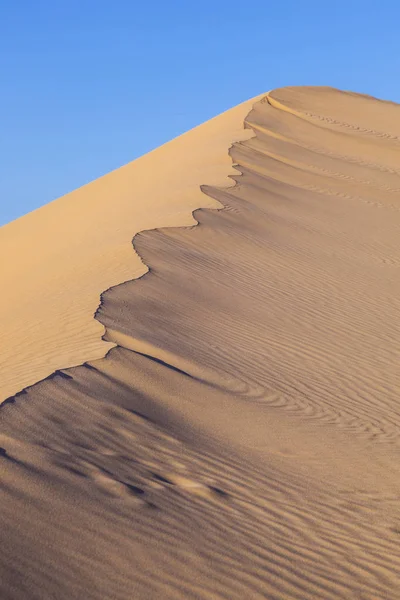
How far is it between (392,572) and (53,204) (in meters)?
22.3

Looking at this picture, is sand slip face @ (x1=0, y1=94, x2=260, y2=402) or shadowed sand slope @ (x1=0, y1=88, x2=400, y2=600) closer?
shadowed sand slope @ (x1=0, y1=88, x2=400, y2=600)

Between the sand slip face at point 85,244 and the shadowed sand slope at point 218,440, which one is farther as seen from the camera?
the sand slip face at point 85,244

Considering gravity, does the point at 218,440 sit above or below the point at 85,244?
below

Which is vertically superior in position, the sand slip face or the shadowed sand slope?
the sand slip face

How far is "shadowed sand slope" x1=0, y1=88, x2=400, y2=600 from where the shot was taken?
4.27 m

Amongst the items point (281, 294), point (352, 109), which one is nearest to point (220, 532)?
point (281, 294)

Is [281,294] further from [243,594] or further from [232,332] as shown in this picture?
[243,594]

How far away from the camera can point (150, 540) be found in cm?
445

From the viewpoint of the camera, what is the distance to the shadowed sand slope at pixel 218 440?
168 inches

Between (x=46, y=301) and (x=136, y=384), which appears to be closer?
(x=136, y=384)

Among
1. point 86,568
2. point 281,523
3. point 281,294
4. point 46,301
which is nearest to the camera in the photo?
point 86,568

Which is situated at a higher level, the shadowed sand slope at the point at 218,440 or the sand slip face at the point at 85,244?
the sand slip face at the point at 85,244

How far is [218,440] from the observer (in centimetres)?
656

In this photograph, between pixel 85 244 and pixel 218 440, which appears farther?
pixel 85 244
